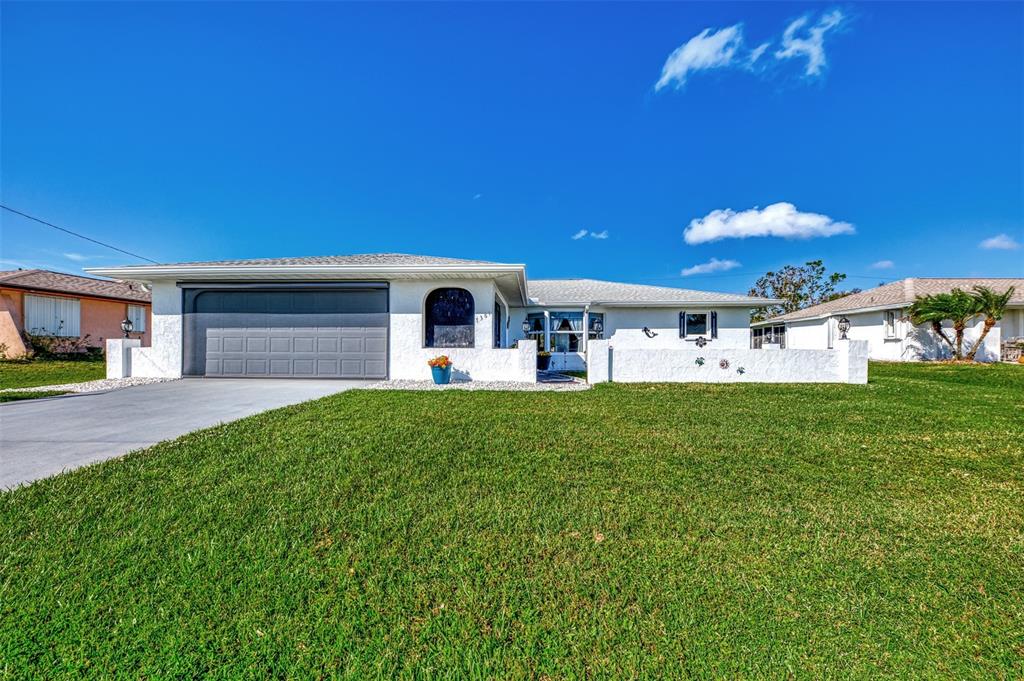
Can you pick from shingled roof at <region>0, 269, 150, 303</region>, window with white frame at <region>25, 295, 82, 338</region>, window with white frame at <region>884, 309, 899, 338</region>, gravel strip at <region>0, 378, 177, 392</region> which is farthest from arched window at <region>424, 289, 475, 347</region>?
window with white frame at <region>884, 309, 899, 338</region>

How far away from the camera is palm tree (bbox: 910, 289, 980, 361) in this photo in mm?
16219

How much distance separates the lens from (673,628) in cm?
206

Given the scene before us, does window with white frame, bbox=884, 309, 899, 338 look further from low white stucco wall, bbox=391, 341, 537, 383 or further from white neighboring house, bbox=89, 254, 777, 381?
low white stucco wall, bbox=391, 341, 537, 383

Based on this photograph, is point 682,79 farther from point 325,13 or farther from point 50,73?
point 50,73

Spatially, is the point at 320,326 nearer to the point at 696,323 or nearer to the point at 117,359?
the point at 117,359

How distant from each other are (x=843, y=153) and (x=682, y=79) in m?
9.55

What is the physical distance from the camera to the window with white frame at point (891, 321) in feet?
63.3

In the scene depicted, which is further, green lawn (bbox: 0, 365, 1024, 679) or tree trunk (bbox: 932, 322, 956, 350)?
tree trunk (bbox: 932, 322, 956, 350)

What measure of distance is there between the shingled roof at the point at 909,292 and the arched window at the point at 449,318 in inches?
801

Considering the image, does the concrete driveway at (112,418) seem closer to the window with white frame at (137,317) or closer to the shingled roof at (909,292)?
the window with white frame at (137,317)

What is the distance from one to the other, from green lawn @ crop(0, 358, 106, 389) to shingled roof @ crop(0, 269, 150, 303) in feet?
11.6

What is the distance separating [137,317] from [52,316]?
135 inches

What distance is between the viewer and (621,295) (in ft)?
55.8

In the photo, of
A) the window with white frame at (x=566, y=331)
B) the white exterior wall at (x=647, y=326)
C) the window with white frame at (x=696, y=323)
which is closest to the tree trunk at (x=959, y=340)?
the white exterior wall at (x=647, y=326)
